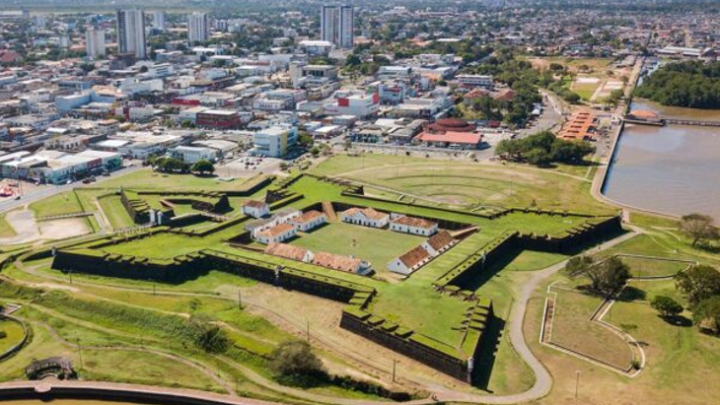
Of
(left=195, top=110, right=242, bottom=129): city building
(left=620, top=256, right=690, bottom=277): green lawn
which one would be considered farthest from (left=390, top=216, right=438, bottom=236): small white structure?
(left=195, top=110, right=242, bottom=129): city building

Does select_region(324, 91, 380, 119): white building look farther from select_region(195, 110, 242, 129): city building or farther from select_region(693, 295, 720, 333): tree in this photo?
select_region(693, 295, 720, 333): tree

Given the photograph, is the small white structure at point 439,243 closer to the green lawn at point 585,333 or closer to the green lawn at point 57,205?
the green lawn at point 585,333

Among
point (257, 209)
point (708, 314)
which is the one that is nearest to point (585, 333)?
point (708, 314)

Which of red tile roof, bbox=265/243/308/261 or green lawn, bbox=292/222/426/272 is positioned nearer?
red tile roof, bbox=265/243/308/261

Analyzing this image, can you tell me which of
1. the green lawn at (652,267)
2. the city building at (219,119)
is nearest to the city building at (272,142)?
the city building at (219,119)

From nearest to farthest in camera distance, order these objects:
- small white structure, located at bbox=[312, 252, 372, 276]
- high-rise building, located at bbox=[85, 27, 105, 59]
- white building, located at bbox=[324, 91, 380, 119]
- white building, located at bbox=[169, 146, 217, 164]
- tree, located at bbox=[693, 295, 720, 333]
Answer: tree, located at bbox=[693, 295, 720, 333], small white structure, located at bbox=[312, 252, 372, 276], white building, located at bbox=[169, 146, 217, 164], white building, located at bbox=[324, 91, 380, 119], high-rise building, located at bbox=[85, 27, 105, 59]
